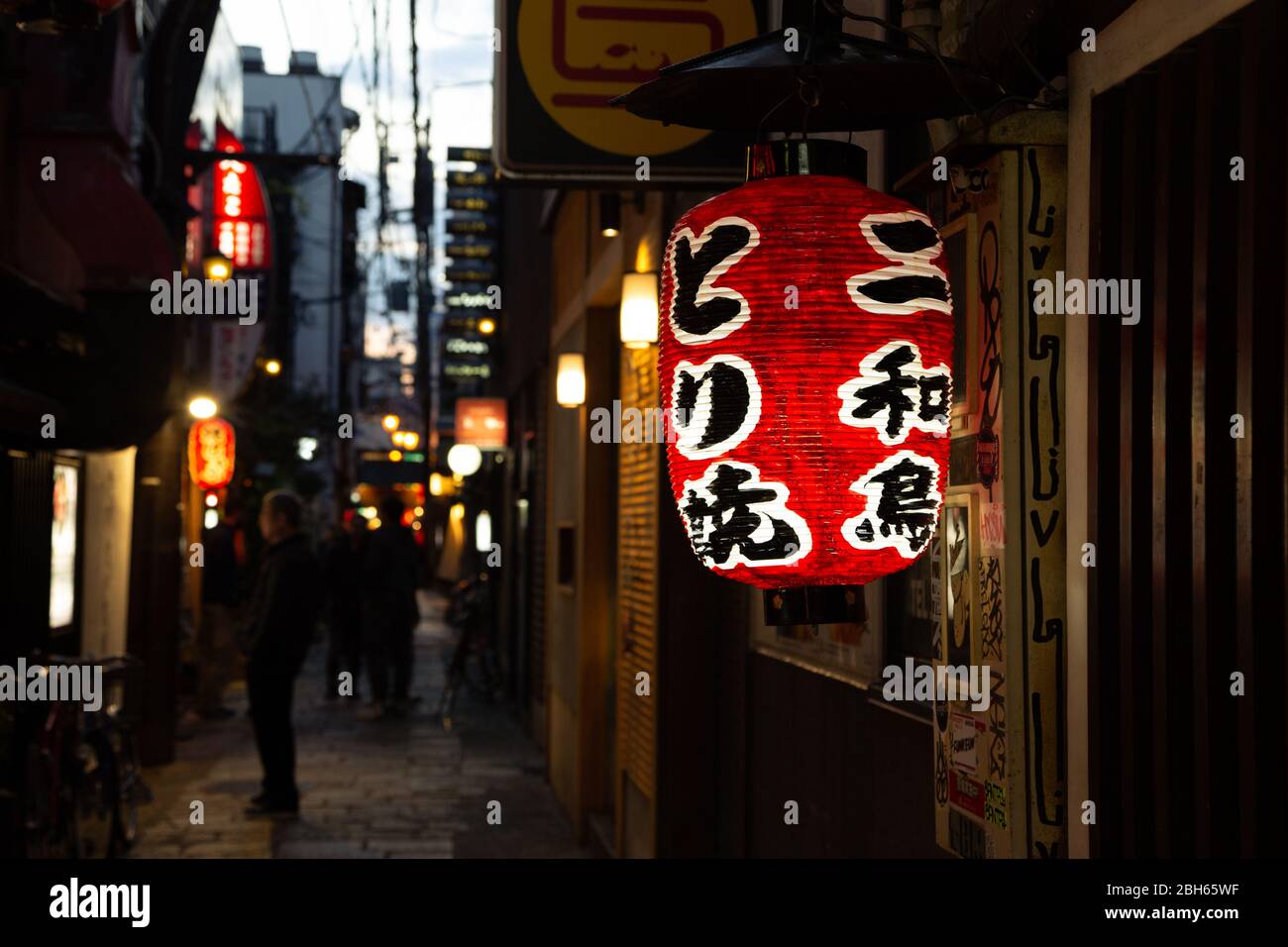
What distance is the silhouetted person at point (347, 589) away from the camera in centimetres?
2097

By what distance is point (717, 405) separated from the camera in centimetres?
358

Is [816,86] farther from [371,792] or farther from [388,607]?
[388,607]

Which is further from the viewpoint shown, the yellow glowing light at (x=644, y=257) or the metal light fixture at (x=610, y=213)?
the metal light fixture at (x=610, y=213)

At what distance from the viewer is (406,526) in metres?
19.9

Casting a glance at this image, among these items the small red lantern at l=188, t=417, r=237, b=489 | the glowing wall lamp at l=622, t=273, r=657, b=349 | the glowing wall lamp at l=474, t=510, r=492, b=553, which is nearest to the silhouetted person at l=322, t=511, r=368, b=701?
the small red lantern at l=188, t=417, r=237, b=489

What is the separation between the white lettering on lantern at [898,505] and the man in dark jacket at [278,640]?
947 centimetres

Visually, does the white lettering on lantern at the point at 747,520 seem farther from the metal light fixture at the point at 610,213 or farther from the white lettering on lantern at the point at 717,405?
the metal light fixture at the point at 610,213

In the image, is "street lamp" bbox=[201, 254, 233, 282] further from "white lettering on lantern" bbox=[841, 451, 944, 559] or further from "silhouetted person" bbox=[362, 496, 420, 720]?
"white lettering on lantern" bbox=[841, 451, 944, 559]

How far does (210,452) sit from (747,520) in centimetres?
1917

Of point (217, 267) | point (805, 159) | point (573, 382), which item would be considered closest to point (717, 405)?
point (805, 159)

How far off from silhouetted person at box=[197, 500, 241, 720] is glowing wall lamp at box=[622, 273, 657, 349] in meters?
11.1

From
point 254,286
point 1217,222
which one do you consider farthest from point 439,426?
point 1217,222

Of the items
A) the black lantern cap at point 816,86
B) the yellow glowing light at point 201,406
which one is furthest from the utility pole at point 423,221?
the black lantern cap at point 816,86

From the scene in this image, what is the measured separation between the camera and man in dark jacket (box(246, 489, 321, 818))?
1238 cm
